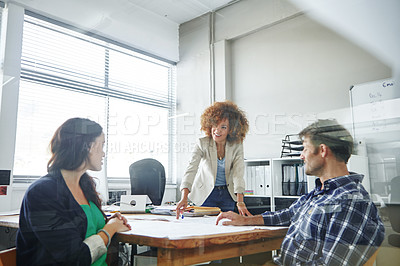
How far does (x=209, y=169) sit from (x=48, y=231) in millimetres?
687

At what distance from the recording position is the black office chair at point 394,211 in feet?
3.14

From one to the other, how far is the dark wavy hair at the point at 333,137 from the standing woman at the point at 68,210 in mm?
680

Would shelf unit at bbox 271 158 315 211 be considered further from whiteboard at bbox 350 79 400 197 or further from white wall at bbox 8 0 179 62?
white wall at bbox 8 0 179 62

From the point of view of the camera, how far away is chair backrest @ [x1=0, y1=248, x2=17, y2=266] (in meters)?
0.82

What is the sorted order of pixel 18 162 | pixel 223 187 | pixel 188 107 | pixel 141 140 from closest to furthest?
pixel 18 162, pixel 141 140, pixel 188 107, pixel 223 187

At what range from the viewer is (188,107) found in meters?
1.23

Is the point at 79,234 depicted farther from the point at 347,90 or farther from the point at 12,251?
the point at 347,90

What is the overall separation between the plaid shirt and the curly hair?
1.20 ft

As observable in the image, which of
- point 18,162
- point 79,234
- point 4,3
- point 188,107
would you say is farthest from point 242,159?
point 4,3

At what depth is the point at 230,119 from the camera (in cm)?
126

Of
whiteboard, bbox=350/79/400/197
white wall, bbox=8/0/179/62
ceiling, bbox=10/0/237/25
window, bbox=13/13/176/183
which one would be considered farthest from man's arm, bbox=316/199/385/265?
ceiling, bbox=10/0/237/25

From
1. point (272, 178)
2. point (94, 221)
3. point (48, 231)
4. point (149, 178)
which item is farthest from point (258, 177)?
point (48, 231)

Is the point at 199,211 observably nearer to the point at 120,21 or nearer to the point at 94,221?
the point at 94,221

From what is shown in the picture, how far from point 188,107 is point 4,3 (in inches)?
26.3
